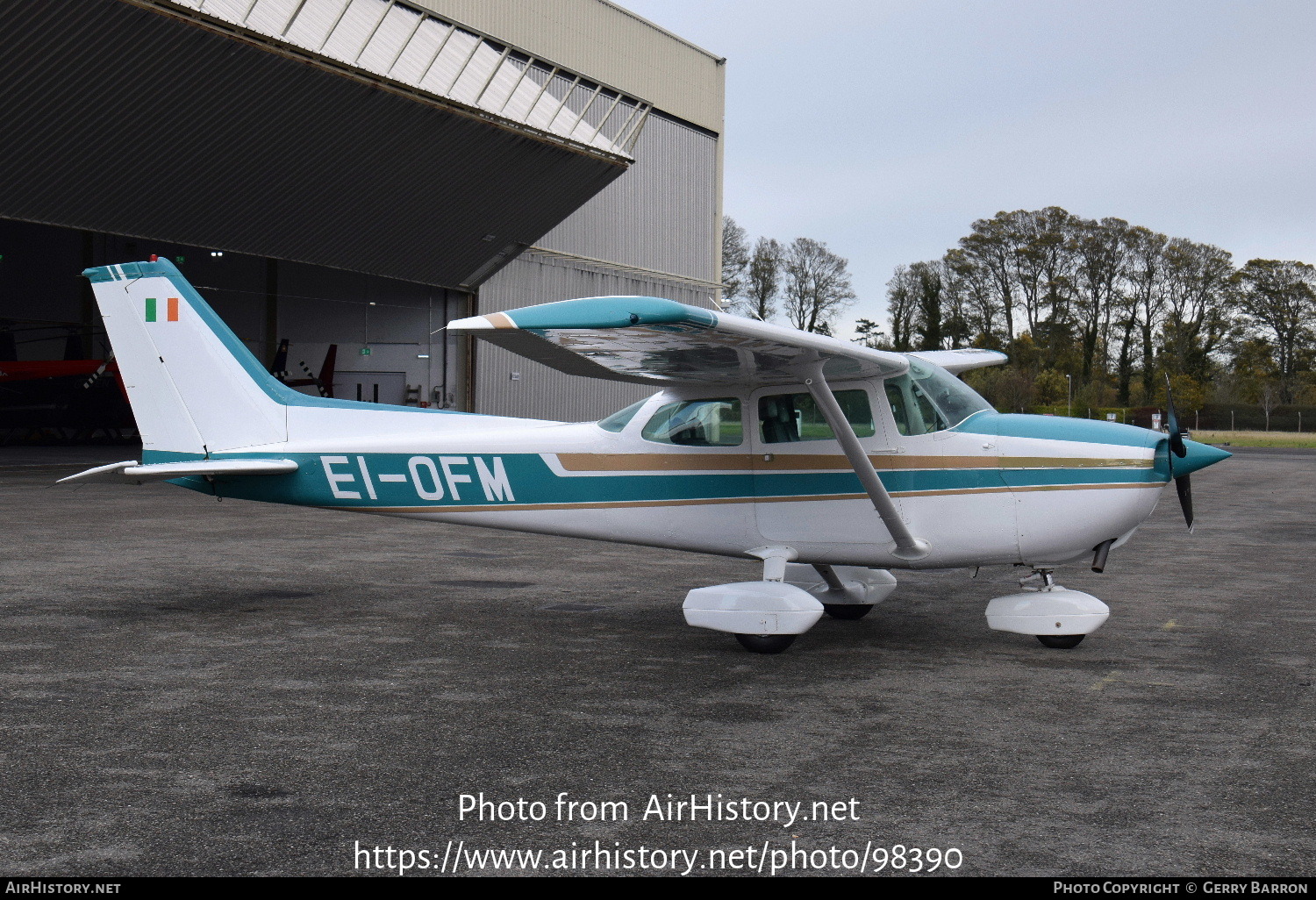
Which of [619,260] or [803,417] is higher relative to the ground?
[619,260]

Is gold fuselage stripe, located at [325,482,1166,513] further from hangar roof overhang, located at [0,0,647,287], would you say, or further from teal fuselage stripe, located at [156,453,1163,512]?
hangar roof overhang, located at [0,0,647,287]

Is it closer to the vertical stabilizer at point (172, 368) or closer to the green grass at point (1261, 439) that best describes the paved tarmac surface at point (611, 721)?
the vertical stabilizer at point (172, 368)

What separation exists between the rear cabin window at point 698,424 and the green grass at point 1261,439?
50876mm

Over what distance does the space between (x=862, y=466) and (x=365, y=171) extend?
19.3m

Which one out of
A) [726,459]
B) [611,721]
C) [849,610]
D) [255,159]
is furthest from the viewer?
[255,159]

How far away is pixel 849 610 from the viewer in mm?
8133

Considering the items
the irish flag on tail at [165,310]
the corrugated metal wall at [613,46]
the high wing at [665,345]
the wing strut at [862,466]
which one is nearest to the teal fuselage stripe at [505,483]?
the wing strut at [862,466]

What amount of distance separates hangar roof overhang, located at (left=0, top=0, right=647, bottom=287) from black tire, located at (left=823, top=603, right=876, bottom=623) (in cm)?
1559

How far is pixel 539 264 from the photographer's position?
31.2 meters

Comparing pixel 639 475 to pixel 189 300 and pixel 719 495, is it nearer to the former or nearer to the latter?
pixel 719 495

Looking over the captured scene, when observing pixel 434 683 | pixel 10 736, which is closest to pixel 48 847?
pixel 10 736

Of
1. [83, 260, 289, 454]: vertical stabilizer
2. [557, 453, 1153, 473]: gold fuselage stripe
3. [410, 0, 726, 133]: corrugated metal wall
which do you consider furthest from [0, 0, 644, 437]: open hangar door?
[557, 453, 1153, 473]: gold fuselage stripe

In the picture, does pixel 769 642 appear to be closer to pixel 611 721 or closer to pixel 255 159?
pixel 611 721

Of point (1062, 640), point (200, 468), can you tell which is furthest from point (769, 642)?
point (200, 468)
